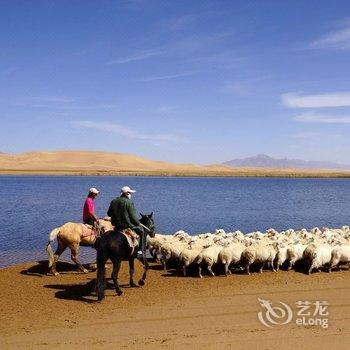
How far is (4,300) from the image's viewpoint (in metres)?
11.6

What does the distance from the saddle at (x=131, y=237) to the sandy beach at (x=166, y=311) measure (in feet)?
3.88

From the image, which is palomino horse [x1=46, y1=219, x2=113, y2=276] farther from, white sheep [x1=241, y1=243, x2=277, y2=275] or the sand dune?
the sand dune

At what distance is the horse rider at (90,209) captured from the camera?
14.2m

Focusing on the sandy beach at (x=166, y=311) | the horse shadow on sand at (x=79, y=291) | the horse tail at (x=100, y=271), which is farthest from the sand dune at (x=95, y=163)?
the horse tail at (x=100, y=271)

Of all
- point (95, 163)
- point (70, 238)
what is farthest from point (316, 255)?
point (95, 163)

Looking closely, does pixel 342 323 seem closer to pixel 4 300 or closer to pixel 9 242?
pixel 4 300

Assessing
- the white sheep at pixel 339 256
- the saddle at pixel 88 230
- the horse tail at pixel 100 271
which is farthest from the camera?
the white sheep at pixel 339 256

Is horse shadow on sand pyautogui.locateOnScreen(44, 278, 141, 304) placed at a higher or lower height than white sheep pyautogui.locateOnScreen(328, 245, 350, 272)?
lower

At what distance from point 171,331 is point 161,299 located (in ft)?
8.01

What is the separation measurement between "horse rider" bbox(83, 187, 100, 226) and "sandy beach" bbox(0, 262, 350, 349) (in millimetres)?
1582

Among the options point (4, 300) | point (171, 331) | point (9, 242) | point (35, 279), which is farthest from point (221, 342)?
point (9, 242)

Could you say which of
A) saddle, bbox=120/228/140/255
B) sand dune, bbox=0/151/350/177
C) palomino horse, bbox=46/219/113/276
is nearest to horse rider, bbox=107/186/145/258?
saddle, bbox=120/228/140/255

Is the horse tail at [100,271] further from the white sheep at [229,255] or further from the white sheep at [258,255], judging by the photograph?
the white sheep at [258,255]

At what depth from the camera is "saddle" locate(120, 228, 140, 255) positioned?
11873mm
